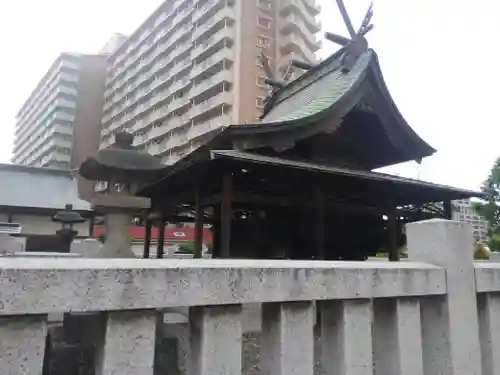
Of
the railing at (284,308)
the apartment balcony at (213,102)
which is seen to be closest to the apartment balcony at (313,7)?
the apartment balcony at (213,102)

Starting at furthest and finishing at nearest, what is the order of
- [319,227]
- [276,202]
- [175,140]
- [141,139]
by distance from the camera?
1. [141,139]
2. [175,140]
3. [276,202]
4. [319,227]

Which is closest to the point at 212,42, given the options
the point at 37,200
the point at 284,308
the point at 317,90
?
the point at 37,200

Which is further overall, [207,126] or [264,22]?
[264,22]

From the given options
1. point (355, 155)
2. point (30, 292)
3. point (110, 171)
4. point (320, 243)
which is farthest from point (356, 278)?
point (355, 155)

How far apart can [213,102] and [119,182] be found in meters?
29.7

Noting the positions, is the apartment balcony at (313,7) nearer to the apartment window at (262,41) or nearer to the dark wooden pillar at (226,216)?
the apartment window at (262,41)

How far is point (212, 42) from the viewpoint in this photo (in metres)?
38.0

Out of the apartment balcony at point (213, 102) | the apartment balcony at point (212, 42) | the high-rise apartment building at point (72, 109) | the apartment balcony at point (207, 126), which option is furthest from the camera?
the high-rise apartment building at point (72, 109)

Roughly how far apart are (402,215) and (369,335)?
723 cm

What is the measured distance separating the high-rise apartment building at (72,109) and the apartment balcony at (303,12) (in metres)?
30.6

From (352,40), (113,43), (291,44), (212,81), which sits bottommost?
(352,40)

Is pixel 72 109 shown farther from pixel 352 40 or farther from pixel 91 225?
pixel 352 40

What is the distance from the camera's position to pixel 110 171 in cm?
776

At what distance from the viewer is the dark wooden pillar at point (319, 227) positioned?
651 centimetres
